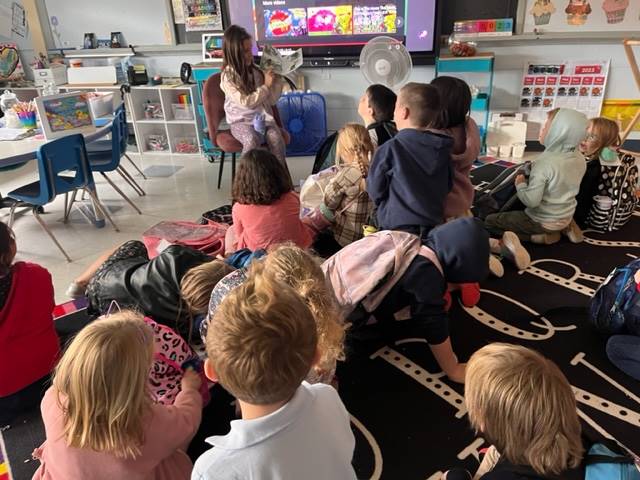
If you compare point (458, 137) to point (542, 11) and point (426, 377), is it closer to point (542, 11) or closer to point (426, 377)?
point (426, 377)

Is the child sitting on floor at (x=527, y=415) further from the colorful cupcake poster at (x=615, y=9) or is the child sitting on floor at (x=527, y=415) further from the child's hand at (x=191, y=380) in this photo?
the colorful cupcake poster at (x=615, y=9)

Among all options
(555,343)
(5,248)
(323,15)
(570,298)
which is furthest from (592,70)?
(5,248)

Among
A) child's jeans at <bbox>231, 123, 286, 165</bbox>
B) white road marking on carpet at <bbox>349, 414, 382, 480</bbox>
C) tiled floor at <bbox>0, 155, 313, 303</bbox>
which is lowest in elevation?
white road marking on carpet at <bbox>349, 414, 382, 480</bbox>

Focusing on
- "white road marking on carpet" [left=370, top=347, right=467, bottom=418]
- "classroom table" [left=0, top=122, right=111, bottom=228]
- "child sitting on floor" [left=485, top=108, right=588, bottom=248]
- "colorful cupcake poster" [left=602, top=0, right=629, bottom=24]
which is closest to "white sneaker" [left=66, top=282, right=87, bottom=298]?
"classroom table" [left=0, top=122, right=111, bottom=228]

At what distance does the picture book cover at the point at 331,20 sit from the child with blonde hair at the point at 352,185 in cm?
245

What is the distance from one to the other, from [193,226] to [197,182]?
1.50m

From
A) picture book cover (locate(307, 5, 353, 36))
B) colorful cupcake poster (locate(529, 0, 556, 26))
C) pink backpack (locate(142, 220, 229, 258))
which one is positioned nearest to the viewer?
pink backpack (locate(142, 220, 229, 258))

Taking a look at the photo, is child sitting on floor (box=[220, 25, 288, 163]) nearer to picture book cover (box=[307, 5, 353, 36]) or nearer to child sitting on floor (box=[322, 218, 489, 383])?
picture book cover (box=[307, 5, 353, 36])

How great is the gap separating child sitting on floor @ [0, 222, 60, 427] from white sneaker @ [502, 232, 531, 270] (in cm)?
221

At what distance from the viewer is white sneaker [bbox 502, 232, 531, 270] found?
273 cm

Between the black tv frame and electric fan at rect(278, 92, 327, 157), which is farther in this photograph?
electric fan at rect(278, 92, 327, 157)

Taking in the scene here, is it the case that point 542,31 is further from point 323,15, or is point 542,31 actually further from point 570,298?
point 570,298

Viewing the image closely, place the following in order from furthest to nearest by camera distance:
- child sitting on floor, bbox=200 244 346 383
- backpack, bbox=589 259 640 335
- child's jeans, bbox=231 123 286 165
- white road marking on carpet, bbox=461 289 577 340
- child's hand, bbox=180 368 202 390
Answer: child's jeans, bbox=231 123 286 165
white road marking on carpet, bbox=461 289 577 340
backpack, bbox=589 259 640 335
child's hand, bbox=180 368 202 390
child sitting on floor, bbox=200 244 346 383

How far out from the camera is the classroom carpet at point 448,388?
1680 millimetres
